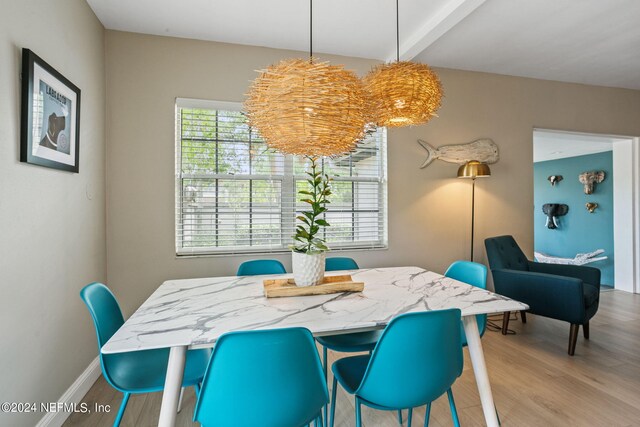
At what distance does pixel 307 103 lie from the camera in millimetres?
1492

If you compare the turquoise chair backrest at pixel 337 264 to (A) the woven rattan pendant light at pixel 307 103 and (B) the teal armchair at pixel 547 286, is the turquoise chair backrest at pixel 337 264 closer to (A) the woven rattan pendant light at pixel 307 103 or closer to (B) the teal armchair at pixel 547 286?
(A) the woven rattan pendant light at pixel 307 103

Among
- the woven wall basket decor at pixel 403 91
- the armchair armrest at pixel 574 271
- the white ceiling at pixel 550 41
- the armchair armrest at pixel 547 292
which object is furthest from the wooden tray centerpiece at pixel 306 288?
the armchair armrest at pixel 574 271

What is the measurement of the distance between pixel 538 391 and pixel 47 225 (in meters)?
3.27

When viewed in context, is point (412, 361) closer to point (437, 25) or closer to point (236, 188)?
point (236, 188)

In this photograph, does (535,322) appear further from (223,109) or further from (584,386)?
(223,109)

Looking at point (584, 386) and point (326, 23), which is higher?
point (326, 23)

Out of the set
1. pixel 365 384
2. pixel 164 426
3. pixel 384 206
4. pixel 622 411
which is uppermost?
pixel 384 206

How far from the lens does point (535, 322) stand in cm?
357

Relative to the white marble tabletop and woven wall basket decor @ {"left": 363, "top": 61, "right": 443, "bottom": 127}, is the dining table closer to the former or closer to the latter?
the white marble tabletop

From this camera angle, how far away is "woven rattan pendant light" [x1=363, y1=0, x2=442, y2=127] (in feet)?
6.25

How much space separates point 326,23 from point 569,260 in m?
6.48

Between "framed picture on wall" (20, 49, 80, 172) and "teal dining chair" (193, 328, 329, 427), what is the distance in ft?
4.98

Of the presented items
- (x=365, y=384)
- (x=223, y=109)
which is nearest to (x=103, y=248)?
(x=223, y=109)

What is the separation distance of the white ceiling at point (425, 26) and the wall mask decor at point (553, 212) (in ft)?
12.8
